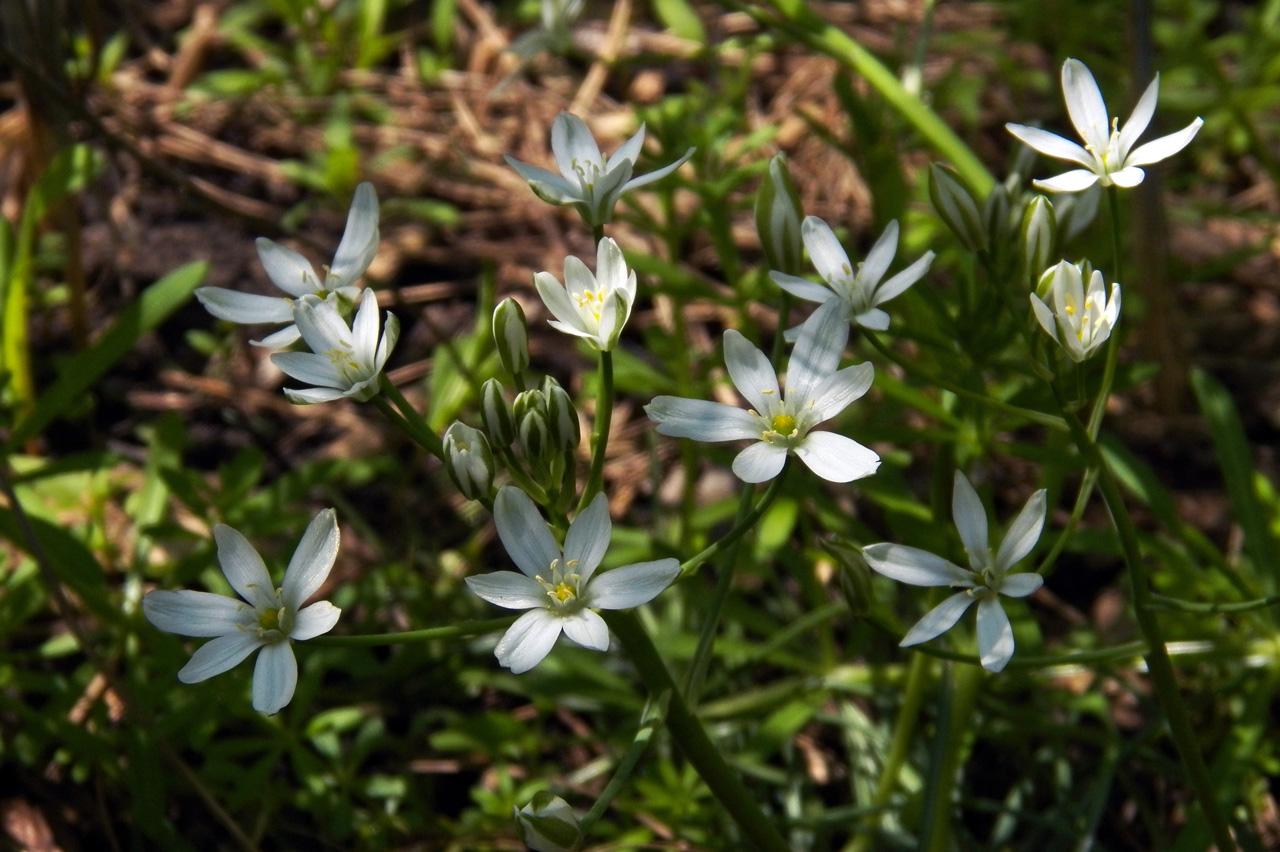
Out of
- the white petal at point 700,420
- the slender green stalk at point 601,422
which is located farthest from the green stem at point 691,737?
the white petal at point 700,420

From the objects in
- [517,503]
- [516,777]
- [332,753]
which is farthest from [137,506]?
[517,503]

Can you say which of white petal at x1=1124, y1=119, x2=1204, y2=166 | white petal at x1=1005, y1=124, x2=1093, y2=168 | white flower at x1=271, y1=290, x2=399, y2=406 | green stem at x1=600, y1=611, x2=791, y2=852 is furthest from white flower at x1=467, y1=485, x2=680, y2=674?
white petal at x1=1124, y1=119, x2=1204, y2=166

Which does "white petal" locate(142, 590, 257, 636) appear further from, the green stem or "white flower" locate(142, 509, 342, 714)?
the green stem

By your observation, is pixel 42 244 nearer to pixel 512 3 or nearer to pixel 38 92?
pixel 38 92

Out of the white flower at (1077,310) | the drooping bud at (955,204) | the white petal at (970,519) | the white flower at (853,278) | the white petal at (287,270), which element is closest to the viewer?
the white flower at (1077,310)

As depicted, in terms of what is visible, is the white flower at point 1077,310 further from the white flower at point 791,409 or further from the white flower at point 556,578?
the white flower at point 556,578

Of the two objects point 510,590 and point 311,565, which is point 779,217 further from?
point 311,565

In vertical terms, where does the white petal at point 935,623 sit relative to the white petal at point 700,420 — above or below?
below

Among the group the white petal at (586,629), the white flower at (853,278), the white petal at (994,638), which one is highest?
the white flower at (853,278)
